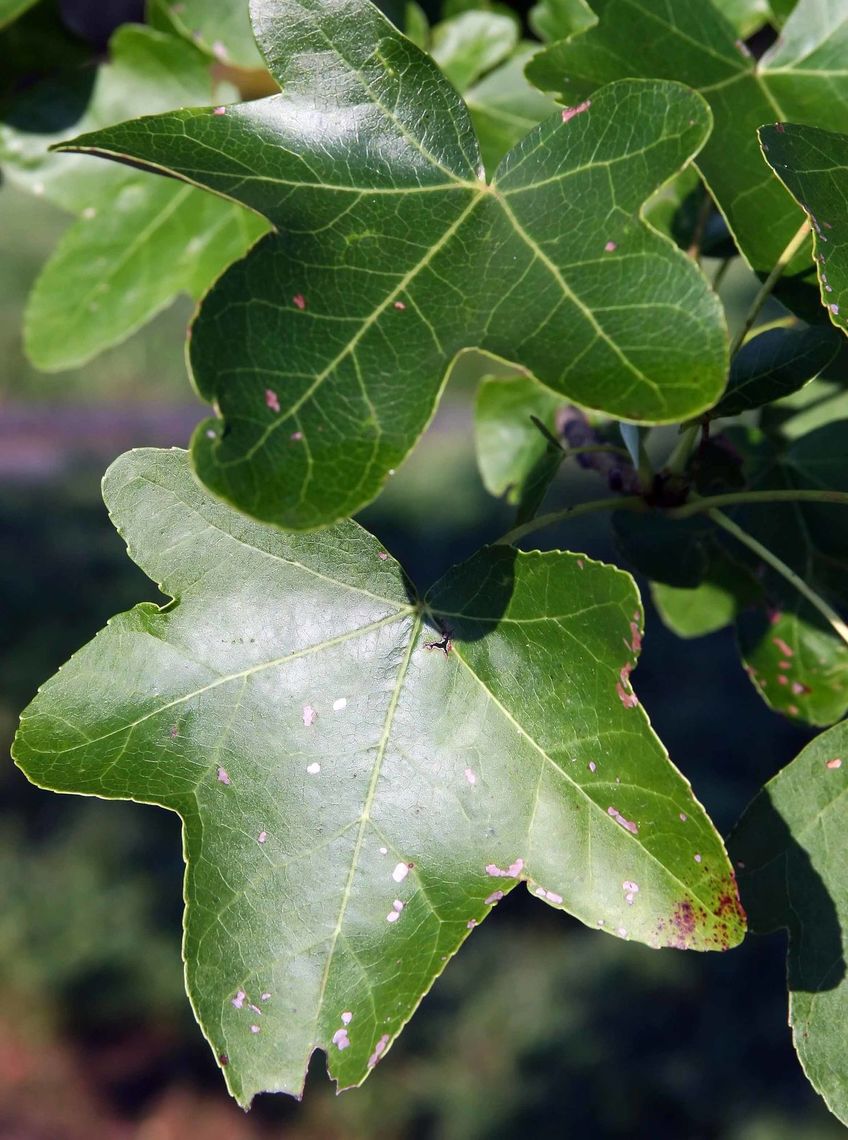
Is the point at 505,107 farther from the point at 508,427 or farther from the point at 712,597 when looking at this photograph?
the point at 712,597

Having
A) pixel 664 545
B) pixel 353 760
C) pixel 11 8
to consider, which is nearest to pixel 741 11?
pixel 664 545

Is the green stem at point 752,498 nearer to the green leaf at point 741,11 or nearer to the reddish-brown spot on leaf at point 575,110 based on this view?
the reddish-brown spot on leaf at point 575,110

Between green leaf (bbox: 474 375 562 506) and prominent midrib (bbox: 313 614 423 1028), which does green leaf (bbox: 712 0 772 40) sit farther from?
prominent midrib (bbox: 313 614 423 1028)

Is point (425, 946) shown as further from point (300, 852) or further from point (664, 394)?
point (664, 394)

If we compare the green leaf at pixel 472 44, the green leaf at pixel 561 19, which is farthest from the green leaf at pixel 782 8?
the green leaf at pixel 472 44

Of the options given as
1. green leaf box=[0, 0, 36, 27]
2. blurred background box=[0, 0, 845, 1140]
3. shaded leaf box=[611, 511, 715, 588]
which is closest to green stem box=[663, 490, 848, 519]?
shaded leaf box=[611, 511, 715, 588]
